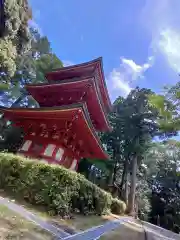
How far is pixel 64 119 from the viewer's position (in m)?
12.5

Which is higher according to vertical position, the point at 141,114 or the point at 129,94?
the point at 129,94

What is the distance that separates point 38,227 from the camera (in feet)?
16.6

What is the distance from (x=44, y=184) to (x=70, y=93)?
9.43 meters

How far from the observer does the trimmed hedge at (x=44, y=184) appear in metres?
7.50

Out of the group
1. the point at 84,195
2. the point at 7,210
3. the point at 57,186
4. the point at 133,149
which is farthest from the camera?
the point at 133,149

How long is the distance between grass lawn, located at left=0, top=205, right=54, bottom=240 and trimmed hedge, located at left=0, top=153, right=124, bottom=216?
2.11 meters

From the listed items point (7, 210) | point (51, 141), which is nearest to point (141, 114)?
point (51, 141)

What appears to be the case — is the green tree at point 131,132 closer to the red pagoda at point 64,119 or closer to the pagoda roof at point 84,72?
the pagoda roof at point 84,72

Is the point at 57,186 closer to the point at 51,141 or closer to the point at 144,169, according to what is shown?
the point at 51,141

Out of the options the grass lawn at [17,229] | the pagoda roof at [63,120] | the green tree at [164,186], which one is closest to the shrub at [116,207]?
the pagoda roof at [63,120]

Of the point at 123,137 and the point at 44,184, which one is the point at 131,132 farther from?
the point at 44,184

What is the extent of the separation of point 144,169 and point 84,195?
23596 mm

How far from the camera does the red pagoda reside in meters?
12.7

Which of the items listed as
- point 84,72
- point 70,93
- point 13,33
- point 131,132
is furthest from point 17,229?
point 131,132
